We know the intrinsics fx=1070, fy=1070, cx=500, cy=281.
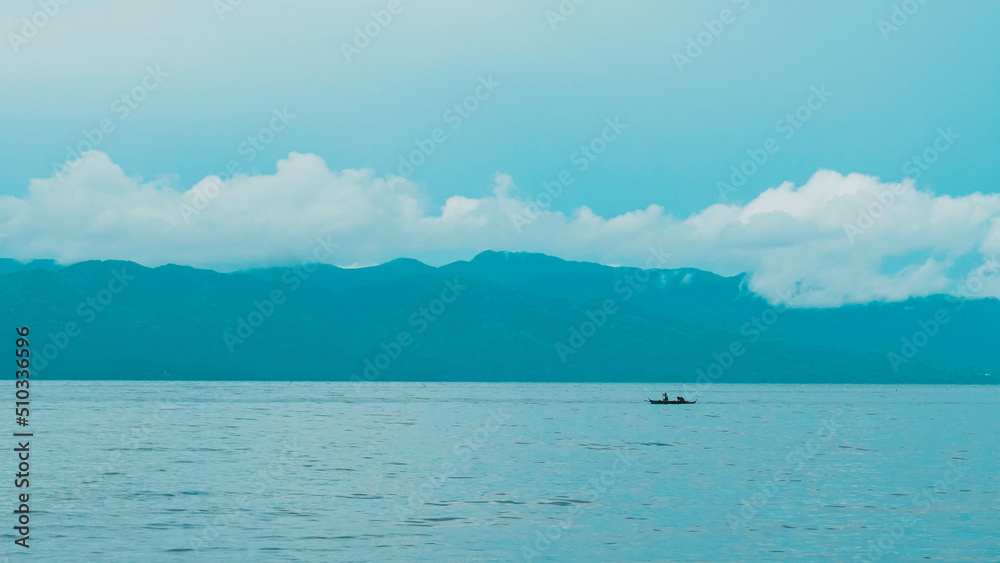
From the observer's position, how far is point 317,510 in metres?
58.5

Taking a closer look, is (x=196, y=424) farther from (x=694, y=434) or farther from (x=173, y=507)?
(x=173, y=507)

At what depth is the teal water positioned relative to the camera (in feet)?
157

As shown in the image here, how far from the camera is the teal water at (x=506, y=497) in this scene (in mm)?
47969

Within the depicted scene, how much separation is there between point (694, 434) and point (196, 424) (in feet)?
224

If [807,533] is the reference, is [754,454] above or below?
above

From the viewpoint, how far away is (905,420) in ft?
572

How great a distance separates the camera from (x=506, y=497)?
64.4m

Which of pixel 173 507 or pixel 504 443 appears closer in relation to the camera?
pixel 173 507

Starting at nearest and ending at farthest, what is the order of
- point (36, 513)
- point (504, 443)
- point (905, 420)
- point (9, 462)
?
point (36, 513) < point (9, 462) < point (504, 443) < point (905, 420)

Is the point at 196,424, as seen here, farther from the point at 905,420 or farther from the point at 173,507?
the point at 905,420

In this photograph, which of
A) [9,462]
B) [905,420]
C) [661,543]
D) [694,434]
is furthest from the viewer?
[905,420]

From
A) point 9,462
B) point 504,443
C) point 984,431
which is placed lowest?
point 9,462

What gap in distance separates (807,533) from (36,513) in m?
39.8

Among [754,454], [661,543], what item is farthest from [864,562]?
[754,454]
